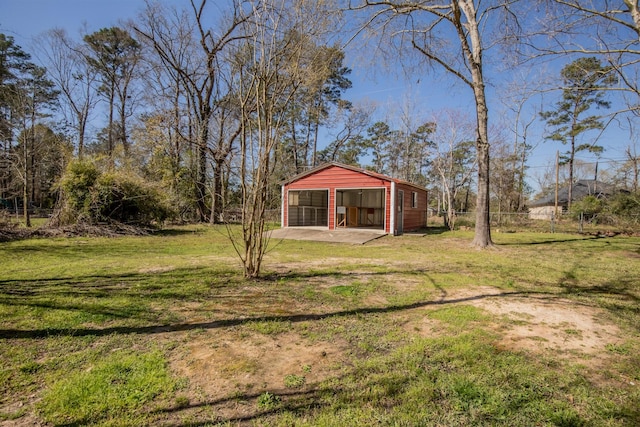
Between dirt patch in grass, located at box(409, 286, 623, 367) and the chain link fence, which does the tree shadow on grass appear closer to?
dirt patch in grass, located at box(409, 286, 623, 367)

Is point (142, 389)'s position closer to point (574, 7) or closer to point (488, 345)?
point (488, 345)

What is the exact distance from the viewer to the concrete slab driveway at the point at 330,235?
36.5 feet

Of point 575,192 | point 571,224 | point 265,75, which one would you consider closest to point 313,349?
point 265,75

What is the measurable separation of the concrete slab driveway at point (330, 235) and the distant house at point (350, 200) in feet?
3.30

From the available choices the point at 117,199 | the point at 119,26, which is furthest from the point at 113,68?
the point at 117,199

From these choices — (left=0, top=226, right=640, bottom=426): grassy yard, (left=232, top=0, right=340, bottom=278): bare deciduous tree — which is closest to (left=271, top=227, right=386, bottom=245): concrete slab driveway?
(left=0, top=226, right=640, bottom=426): grassy yard

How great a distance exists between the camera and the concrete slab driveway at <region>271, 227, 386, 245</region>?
11127mm

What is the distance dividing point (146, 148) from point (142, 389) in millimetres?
19973

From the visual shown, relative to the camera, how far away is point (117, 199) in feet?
36.9

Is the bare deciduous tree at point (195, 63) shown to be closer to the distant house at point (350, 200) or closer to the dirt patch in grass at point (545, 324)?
the distant house at point (350, 200)

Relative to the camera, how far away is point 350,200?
746 inches

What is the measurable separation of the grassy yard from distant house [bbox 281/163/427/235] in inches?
325

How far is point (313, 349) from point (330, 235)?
32.3ft

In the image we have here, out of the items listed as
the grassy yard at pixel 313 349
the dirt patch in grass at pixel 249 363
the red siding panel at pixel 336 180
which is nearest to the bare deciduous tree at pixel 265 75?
the grassy yard at pixel 313 349
